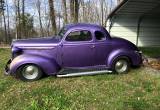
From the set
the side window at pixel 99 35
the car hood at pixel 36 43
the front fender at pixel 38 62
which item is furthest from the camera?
the side window at pixel 99 35

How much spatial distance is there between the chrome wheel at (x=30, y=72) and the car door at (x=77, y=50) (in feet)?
3.16

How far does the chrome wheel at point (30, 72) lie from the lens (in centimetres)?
895

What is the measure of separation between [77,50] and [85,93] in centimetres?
201

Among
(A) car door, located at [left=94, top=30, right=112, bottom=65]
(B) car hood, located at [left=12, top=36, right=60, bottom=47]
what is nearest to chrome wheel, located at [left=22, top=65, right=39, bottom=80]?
(B) car hood, located at [left=12, top=36, right=60, bottom=47]

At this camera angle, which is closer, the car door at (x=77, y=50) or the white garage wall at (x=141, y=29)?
the car door at (x=77, y=50)

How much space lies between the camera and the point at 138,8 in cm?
1705


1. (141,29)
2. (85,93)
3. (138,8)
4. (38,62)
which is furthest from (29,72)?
(141,29)

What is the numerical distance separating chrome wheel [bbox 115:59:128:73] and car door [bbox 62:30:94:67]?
3.00 ft

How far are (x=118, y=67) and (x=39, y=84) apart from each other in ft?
9.35

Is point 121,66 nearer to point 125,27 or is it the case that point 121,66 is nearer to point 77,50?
point 77,50

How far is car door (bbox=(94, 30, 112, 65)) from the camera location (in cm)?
937

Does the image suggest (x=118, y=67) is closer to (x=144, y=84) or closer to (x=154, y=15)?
(x=144, y=84)

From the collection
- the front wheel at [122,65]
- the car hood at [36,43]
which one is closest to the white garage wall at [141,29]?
the front wheel at [122,65]

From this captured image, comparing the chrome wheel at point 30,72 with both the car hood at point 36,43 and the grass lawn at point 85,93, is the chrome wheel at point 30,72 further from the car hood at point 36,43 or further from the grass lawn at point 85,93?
the car hood at point 36,43
